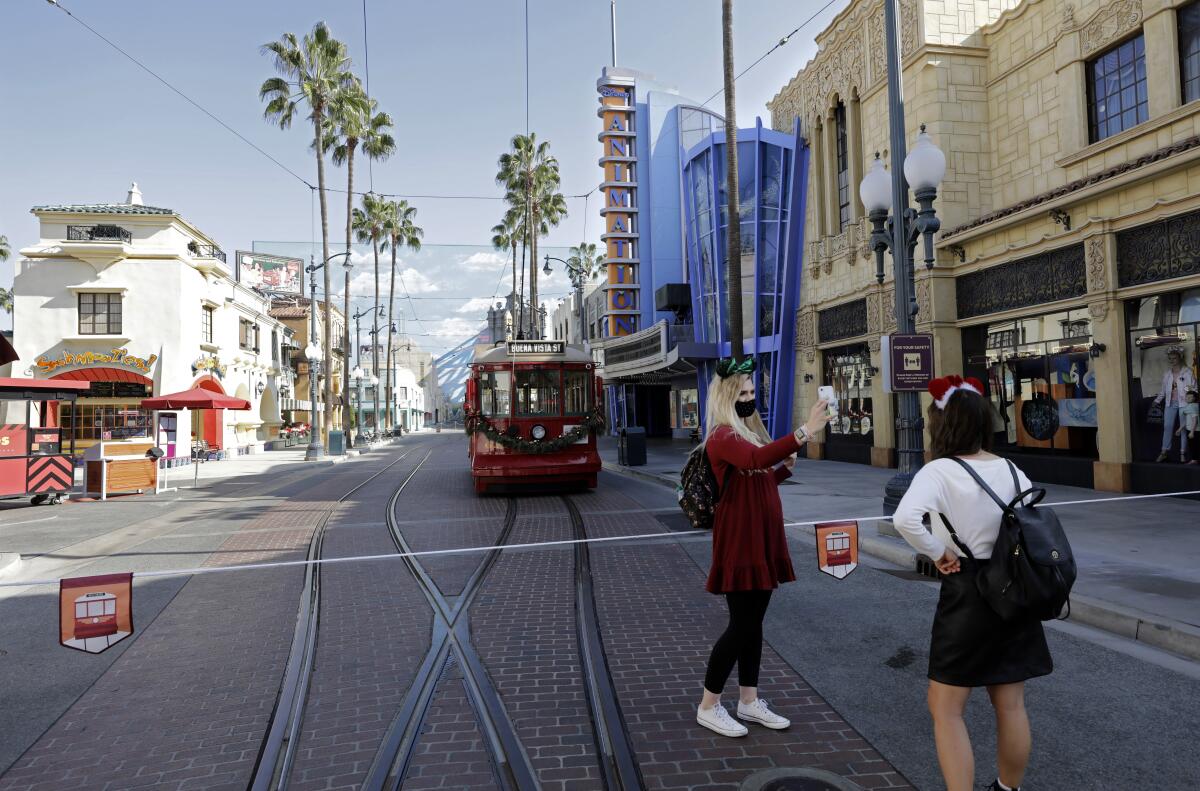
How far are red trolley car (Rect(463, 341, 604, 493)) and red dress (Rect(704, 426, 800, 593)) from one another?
961cm

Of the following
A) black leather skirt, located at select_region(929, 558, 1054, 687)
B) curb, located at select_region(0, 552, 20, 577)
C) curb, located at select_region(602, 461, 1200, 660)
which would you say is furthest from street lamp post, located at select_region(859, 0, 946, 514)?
curb, located at select_region(0, 552, 20, 577)

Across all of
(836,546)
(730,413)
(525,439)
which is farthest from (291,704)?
(525,439)

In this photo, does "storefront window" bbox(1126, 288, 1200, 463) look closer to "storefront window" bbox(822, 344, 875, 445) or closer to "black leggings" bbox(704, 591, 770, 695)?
"storefront window" bbox(822, 344, 875, 445)

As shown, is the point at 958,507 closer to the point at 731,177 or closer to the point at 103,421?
the point at 731,177

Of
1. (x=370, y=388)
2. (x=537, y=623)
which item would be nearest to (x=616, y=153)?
(x=537, y=623)

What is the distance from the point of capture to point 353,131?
32.8 meters

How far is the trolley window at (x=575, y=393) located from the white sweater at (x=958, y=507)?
35.8 ft

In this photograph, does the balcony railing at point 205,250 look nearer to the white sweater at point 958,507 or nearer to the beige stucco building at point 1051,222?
→ the beige stucco building at point 1051,222

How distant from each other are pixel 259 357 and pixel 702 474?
3645 centimetres

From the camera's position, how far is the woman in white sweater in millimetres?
2645

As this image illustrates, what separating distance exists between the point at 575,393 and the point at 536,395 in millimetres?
763

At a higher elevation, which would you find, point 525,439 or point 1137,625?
point 525,439

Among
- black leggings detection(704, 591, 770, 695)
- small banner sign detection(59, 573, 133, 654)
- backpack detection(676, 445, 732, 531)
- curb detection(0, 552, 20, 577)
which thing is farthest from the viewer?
curb detection(0, 552, 20, 577)

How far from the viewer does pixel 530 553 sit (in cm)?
830
